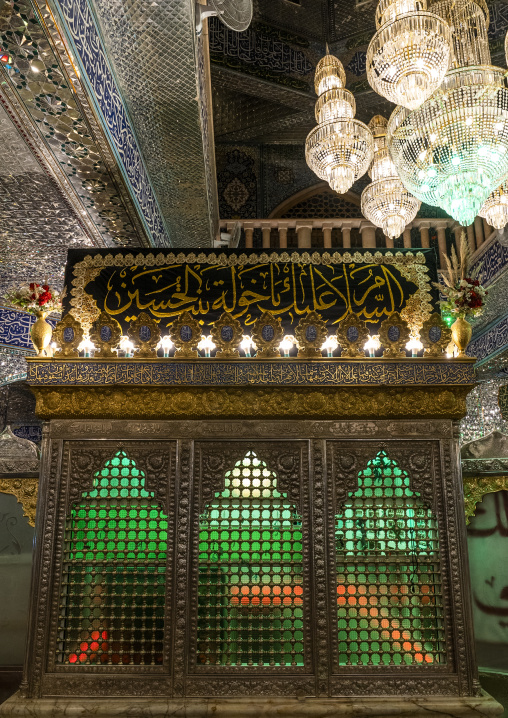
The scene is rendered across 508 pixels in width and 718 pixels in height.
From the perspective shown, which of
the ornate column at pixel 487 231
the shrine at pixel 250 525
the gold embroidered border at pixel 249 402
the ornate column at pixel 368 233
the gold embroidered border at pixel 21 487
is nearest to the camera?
the shrine at pixel 250 525

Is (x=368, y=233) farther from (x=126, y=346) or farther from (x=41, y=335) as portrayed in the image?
(x=41, y=335)

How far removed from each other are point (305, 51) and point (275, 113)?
2.71 ft

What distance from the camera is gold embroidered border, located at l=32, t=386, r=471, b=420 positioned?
3371 millimetres

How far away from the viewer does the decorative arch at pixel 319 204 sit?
790cm

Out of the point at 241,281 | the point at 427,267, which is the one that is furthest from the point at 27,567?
the point at 427,267

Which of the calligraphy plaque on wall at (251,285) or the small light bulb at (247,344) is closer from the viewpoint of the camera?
the small light bulb at (247,344)

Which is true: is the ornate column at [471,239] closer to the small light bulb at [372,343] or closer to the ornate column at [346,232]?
the ornate column at [346,232]

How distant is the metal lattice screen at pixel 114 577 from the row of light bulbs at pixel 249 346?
67 centimetres

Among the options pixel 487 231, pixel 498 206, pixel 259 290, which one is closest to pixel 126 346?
pixel 259 290

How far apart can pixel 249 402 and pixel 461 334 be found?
1.35 m

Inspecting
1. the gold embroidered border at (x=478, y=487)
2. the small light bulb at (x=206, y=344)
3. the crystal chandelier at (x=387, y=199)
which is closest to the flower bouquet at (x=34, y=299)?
the small light bulb at (x=206, y=344)

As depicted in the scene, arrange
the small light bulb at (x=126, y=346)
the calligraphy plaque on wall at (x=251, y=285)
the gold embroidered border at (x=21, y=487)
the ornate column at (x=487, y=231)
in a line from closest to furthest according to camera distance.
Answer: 1. the small light bulb at (x=126, y=346)
2. the calligraphy plaque on wall at (x=251, y=285)
3. the gold embroidered border at (x=21, y=487)
4. the ornate column at (x=487, y=231)

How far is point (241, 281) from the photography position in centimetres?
396

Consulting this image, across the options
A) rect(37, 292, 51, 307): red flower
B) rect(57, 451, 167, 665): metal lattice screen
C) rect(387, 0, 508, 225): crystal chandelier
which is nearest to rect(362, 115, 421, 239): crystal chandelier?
rect(387, 0, 508, 225): crystal chandelier
